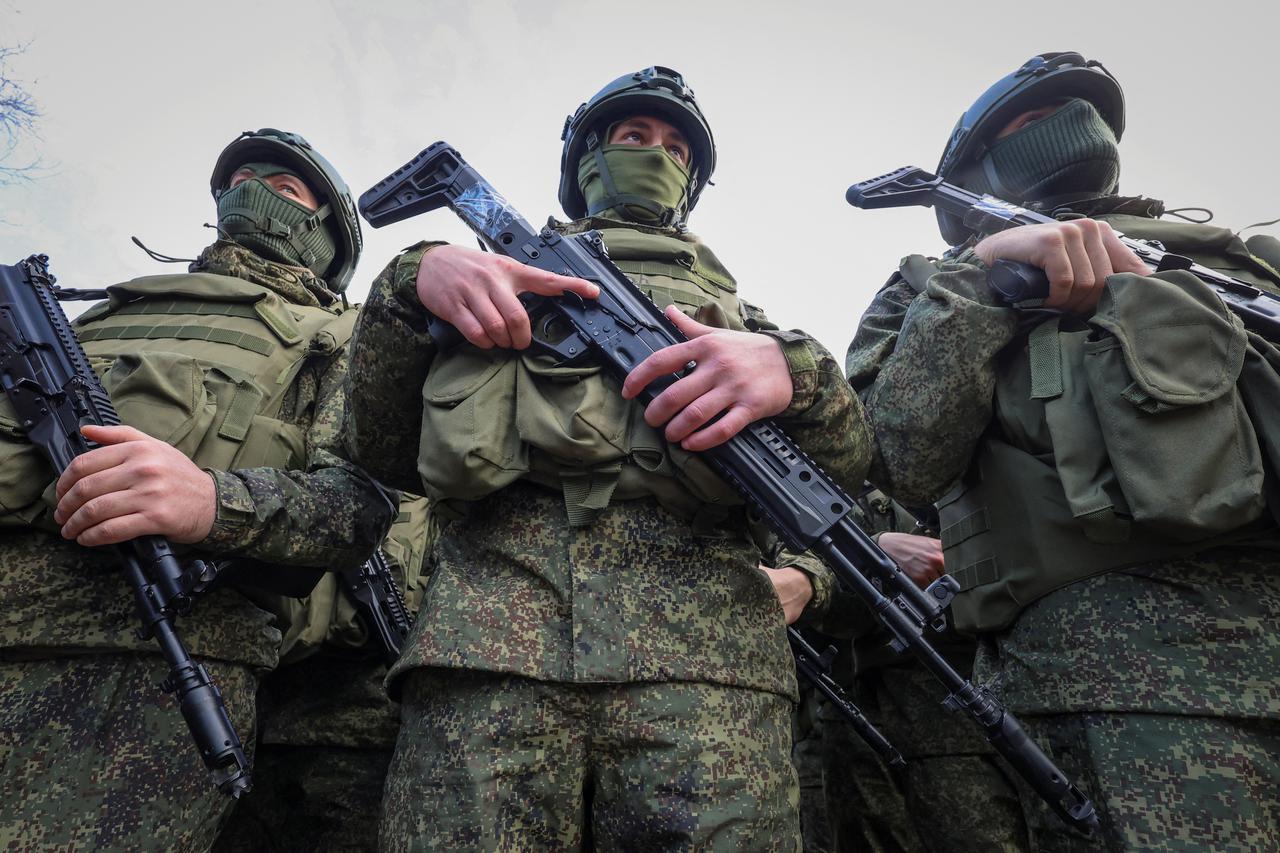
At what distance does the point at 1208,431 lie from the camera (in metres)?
1.78

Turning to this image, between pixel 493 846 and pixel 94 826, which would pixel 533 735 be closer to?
pixel 493 846

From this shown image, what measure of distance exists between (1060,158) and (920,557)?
165 centimetres

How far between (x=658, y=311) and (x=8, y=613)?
6.73 ft

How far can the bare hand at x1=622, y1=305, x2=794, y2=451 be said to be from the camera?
176 centimetres

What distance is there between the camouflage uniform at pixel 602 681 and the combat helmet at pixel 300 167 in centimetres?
292

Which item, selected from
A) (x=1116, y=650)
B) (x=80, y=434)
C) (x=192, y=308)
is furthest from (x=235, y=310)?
(x=1116, y=650)

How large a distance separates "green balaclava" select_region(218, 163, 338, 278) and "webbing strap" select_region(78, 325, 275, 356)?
2.89ft

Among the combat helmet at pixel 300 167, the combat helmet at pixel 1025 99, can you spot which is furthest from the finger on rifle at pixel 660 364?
the combat helmet at pixel 300 167

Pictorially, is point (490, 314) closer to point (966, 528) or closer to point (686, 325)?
point (686, 325)

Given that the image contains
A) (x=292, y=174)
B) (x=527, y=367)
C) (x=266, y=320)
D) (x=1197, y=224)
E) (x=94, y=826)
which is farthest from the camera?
(x=292, y=174)

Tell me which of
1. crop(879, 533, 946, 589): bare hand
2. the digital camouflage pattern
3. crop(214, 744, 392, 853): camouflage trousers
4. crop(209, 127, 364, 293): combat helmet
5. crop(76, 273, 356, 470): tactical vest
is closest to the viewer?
the digital camouflage pattern

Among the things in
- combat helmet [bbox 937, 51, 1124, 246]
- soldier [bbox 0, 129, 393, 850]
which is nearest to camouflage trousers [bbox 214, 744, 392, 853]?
soldier [bbox 0, 129, 393, 850]

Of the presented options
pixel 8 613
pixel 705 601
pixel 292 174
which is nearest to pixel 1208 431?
pixel 705 601

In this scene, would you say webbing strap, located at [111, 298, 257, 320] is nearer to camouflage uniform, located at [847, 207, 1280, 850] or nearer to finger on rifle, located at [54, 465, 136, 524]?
finger on rifle, located at [54, 465, 136, 524]
